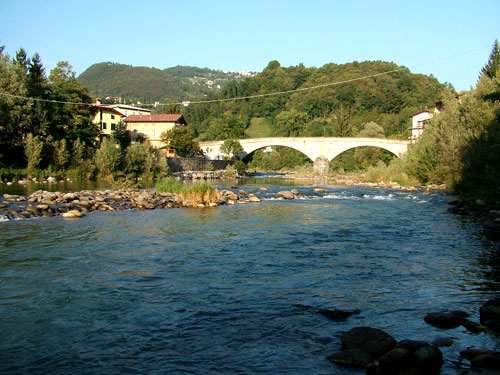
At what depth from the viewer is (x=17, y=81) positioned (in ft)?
111

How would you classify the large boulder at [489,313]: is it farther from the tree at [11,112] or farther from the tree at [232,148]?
the tree at [232,148]

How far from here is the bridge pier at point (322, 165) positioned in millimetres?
63625

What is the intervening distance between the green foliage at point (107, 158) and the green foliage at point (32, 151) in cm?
455

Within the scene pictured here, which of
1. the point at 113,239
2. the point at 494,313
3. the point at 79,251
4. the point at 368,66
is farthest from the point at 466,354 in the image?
the point at 368,66

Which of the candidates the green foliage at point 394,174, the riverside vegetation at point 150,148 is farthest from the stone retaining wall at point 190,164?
the green foliage at point 394,174

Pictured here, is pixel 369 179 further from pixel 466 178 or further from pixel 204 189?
pixel 204 189

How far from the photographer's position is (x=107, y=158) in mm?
35156

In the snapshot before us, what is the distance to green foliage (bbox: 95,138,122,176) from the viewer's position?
35.1 meters

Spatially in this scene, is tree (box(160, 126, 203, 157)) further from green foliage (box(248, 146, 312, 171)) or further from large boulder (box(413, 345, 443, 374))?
large boulder (box(413, 345, 443, 374))

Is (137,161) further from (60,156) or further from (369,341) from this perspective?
(369,341)

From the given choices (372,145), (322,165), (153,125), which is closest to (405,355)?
(372,145)

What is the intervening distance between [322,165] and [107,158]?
123 feet

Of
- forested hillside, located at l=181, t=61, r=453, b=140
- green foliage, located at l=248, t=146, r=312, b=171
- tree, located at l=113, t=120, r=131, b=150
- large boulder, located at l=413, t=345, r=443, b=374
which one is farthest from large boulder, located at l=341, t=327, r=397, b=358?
green foliage, located at l=248, t=146, r=312, b=171

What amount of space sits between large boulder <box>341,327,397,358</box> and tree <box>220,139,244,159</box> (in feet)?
212
